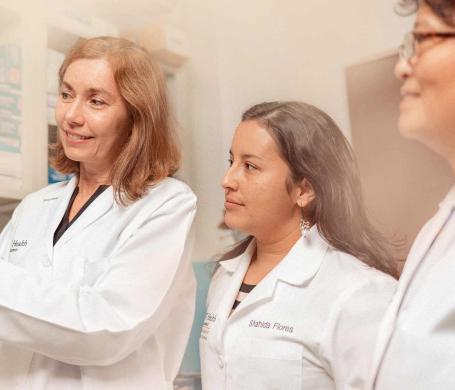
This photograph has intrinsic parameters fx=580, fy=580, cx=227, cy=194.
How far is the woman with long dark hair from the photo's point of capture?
844 mm

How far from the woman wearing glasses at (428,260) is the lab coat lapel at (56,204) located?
56 cm

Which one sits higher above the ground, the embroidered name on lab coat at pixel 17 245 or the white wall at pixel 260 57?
the white wall at pixel 260 57

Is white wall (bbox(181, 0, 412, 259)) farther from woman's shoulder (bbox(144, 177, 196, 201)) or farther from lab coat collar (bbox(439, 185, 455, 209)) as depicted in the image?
lab coat collar (bbox(439, 185, 455, 209))

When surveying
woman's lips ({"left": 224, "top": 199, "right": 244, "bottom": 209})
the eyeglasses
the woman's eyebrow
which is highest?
the eyeglasses

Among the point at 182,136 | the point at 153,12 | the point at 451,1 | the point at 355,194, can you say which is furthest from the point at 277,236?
the point at 153,12

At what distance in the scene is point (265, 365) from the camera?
875 millimetres

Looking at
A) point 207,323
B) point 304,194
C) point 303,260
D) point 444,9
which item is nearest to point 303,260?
point 303,260

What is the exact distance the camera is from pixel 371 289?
0.83 metres

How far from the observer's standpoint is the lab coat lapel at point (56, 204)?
0.96 metres

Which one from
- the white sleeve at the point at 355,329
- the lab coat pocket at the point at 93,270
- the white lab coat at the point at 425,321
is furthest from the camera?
the lab coat pocket at the point at 93,270

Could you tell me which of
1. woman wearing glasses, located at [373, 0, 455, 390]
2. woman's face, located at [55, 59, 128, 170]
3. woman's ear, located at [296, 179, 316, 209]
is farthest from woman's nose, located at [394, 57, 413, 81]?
woman's face, located at [55, 59, 128, 170]

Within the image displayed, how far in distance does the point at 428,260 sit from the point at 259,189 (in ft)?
1.10

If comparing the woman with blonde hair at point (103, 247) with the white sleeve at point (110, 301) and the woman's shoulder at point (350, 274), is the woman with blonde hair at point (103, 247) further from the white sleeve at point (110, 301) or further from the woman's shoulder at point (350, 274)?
the woman's shoulder at point (350, 274)

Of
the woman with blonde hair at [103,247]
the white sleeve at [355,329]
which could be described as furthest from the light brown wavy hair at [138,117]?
the white sleeve at [355,329]
